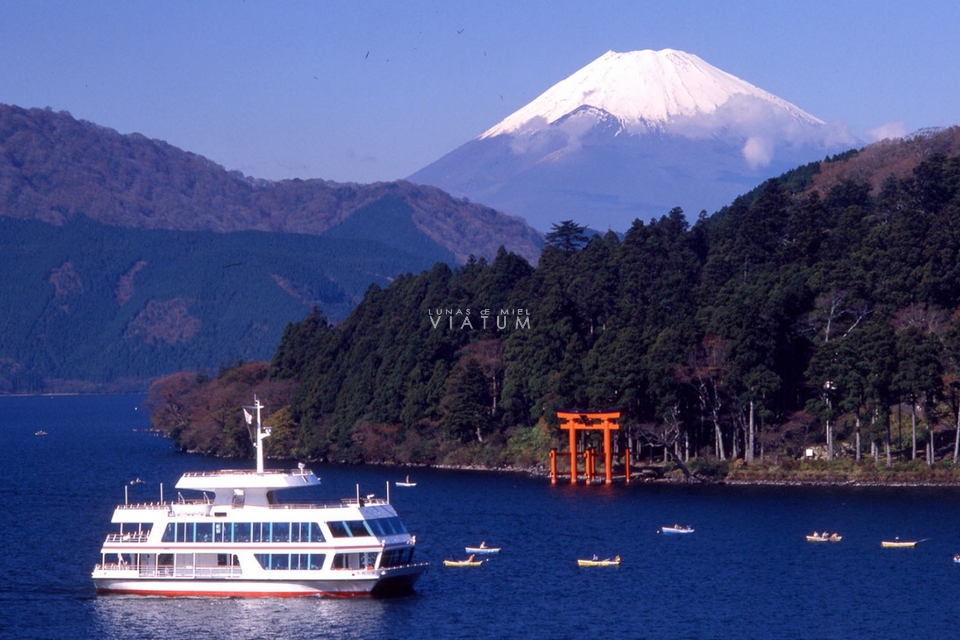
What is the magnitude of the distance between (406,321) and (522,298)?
11.0m

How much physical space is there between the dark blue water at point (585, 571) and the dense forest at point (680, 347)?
6.02 metres

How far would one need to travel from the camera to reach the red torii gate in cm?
7806

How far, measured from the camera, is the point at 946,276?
268 ft

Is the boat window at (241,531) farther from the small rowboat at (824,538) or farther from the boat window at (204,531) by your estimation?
the small rowboat at (824,538)

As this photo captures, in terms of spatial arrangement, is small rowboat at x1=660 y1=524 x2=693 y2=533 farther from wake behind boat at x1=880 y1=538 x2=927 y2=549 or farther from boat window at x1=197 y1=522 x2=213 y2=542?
boat window at x1=197 y1=522 x2=213 y2=542

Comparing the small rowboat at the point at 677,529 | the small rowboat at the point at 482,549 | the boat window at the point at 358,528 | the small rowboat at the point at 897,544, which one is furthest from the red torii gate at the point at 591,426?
the boat window at the point at 358,528

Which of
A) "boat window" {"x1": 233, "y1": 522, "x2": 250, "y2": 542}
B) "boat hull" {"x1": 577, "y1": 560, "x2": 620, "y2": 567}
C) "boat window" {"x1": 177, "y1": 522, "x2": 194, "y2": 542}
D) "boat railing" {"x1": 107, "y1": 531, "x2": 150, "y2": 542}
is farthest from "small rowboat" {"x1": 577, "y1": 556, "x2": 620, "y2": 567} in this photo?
"boat railing" {"x1": 107, "y1": 531, "x2": 150, "y2": 542}

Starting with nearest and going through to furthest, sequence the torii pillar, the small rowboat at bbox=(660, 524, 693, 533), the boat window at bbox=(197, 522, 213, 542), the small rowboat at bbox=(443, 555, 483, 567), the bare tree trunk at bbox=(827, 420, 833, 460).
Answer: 1. the boat window at bbox=(197, 522, 213, 542)
2. the small rowboat at bbox=(443, 555, 483, 567)
3. the small rowboat at bbox=(660, 524, 693, 533)
4. the bare tree trunk at bbox=(827, 420, 833, 460)
5. the torii pillar

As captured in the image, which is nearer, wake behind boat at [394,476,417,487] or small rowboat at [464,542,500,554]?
small rowboat at [464,542,500,554]

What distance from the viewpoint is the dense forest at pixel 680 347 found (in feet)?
250

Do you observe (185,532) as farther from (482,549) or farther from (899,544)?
(899,544)

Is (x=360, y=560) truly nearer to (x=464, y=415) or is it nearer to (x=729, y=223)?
(x=464, y=415)

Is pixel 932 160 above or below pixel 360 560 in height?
above

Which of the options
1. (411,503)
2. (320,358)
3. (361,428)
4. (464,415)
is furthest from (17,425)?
(411,503)
